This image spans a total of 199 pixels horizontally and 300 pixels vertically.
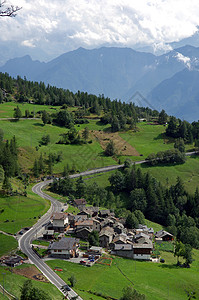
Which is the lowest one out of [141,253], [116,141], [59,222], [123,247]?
[141,253]

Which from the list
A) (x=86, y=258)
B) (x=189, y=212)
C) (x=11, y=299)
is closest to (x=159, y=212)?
(x=189, y=212)

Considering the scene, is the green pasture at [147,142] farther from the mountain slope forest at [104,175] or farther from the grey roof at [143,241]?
the grey roof at [143,241]

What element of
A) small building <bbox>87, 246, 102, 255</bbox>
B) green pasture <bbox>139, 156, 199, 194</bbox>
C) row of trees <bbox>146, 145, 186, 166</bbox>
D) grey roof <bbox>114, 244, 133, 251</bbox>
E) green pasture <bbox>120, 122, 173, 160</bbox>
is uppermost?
green pasture <bbox>120, 122, 173, 160</bbox>

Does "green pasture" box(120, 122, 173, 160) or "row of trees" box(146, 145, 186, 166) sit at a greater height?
"green pasture" box(120, 122, 173, 160)

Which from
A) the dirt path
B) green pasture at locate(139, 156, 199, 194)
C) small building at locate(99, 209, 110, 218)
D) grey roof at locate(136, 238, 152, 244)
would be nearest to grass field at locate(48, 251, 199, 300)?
grey roof at locate(136, 238, 152, 244)

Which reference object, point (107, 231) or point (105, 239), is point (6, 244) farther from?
point (107, 231)

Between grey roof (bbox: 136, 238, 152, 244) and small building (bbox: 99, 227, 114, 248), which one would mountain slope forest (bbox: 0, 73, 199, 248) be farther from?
small building (bbox: 99, 227, 114, 248)

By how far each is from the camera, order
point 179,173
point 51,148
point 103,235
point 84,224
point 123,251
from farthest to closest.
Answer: point 51,148, point 179,173, point 84,224, point 103,235, point 123,251

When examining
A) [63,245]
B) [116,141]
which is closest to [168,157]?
[116,141]

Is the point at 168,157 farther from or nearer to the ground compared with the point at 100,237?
farther from the ground
